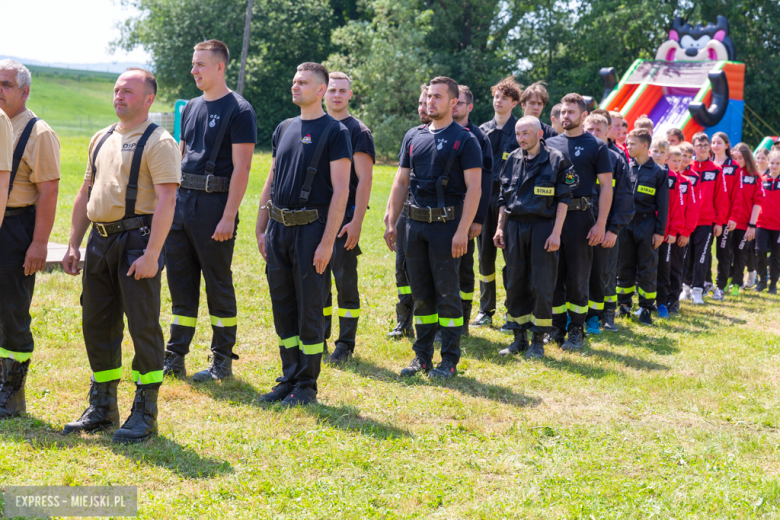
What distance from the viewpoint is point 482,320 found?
825 centimetres

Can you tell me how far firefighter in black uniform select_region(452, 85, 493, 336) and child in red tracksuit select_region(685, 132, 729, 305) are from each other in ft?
14.3

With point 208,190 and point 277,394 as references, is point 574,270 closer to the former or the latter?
point 277,394

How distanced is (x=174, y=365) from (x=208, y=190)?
141 centimetres

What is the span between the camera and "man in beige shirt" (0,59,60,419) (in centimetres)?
457

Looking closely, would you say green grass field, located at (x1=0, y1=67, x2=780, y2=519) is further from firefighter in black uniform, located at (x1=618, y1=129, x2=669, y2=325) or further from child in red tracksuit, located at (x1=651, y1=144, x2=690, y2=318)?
child in red tracksuit, located at (x1=651, y1=144, x2=690, y2=318)

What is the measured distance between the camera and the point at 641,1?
3491 cm

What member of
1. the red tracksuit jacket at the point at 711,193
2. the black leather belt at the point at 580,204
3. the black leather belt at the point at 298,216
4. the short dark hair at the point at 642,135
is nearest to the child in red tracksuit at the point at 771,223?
→ the red tracksuit jacket at the point at 711,193

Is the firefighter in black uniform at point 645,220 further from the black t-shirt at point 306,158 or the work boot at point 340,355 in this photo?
the black t-shirt at point 306,158

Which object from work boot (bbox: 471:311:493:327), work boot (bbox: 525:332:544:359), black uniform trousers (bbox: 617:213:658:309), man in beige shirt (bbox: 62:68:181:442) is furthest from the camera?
black uniform trousers (bbox: 617:213:658:309)

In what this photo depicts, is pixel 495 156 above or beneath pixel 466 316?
above

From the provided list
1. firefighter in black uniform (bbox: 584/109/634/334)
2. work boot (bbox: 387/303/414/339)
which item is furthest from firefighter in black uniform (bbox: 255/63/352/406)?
firefighter in black uniform (bbox: 584/109/634/334)

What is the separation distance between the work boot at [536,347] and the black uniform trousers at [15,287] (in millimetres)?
4264

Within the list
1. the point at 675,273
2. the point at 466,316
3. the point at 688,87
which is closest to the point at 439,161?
the point at 466,316

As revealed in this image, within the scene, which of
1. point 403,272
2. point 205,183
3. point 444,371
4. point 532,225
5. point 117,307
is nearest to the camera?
point 117,307
